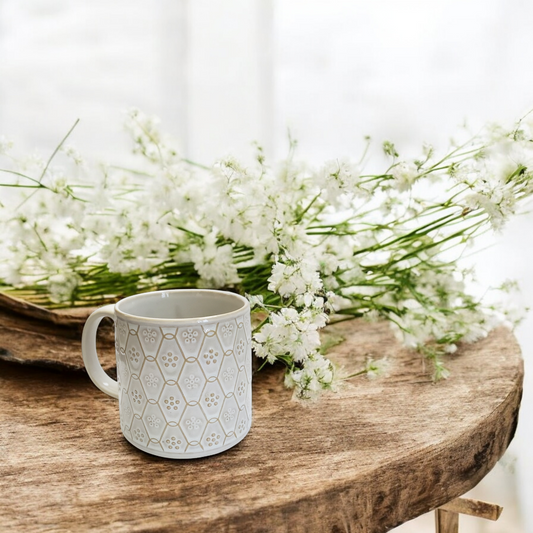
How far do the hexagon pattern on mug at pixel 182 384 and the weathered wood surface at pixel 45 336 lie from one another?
0.63ft

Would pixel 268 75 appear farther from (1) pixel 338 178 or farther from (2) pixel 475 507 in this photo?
(2) pixel 475 507

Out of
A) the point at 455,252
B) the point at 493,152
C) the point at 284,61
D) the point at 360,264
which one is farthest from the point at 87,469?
the point at 284,61

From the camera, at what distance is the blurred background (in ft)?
4.29

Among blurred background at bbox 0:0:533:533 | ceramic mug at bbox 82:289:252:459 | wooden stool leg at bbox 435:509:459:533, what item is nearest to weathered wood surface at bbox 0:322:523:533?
ceramic mug at bbox 82:289:252:459

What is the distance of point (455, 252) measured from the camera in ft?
4.79

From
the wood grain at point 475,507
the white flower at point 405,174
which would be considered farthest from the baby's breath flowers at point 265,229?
the wood grain at point 475,507

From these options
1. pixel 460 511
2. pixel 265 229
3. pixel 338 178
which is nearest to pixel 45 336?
pixel 265 229

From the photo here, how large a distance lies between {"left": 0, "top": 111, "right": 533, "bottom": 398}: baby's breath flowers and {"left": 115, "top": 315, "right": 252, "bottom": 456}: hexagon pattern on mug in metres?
A: 0.09

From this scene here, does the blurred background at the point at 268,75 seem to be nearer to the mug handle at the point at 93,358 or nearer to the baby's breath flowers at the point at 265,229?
the baby's breath flowers at the point at 265,229

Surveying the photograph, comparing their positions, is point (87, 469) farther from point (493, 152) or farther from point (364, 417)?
point (493, 152)

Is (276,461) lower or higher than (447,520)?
higher

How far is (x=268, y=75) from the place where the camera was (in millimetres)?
1882

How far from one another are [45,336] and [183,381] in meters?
0.36

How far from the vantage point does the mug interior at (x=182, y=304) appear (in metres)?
0.52
